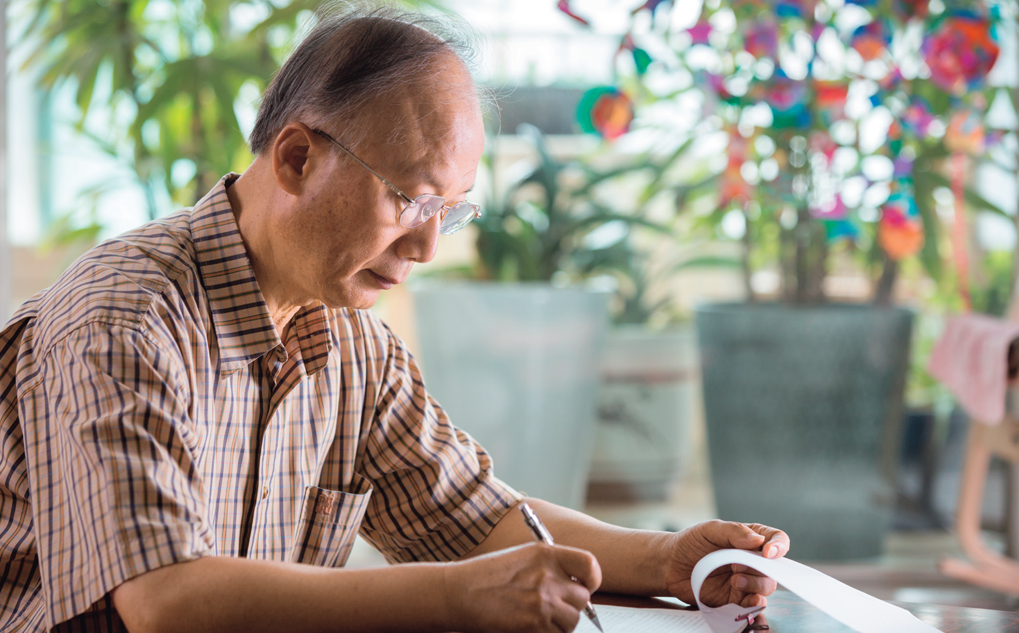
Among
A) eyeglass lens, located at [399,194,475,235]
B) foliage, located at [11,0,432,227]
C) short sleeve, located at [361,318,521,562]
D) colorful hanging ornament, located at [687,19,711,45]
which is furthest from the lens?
colorful hanging ornament, located at [687,19,711,45]

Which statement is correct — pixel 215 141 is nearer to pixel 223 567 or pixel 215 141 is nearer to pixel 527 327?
pixel 527 327

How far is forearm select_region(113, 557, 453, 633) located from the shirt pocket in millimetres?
276

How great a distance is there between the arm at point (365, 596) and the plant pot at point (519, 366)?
69.1 inches

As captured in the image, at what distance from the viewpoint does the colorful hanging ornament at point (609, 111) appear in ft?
8.21

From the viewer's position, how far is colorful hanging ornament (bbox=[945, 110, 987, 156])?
8.14ft

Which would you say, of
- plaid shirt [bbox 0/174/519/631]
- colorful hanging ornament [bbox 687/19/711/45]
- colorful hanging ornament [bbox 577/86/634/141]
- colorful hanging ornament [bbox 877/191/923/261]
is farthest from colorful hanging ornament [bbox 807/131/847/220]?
plaid shirt [bbox 0/174/519/631]

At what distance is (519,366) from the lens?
2.43 meters

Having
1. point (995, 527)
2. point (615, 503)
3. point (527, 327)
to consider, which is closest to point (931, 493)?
point (995, 527)

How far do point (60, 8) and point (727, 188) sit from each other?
175 centimetres

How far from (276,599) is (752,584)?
0.40m

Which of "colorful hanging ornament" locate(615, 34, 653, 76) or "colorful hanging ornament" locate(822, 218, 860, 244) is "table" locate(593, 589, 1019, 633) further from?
"colorful hanging ornament" locate(615, 34, 653, 76)

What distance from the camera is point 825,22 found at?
235 cm

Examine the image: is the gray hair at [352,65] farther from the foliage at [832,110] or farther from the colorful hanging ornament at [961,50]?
the colorful hanging ornament at [961,50]

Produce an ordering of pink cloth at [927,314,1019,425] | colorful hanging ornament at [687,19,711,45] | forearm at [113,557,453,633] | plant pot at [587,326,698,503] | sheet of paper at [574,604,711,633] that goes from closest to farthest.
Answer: forearm at [113,557,453,633] → sheet of paper at [574,604,711,633] → pink cloth at [927,314,1019,425] → colorful hanging ornament at [687,19,711,45] → plant pot at [587,326,698,503]
